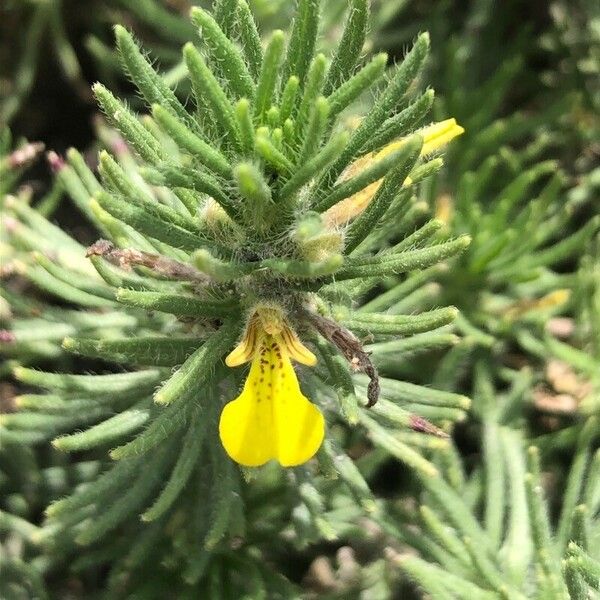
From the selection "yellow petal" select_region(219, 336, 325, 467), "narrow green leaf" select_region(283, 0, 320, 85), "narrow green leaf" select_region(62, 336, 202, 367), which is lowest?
"yellow petal" select_region(219, 336, 325, 467)

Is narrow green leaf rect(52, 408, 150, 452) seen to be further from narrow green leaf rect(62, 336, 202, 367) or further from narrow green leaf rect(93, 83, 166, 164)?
narrow green leaf rect(93, 83, 166, 164)

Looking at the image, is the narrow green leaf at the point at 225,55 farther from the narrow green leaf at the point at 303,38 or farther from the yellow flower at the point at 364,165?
the yellow flower at the point at 364,165

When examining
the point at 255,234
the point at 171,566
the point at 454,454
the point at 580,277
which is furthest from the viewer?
the point at 580,277

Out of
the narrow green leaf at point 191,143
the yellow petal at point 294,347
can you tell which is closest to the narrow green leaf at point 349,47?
the narrow green leaf at point 191,143

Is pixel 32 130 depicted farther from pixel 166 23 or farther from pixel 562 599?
pixel 562 599

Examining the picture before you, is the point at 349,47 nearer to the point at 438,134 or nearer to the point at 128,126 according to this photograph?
the point at 438,134

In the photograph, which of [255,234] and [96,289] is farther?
[96,289]

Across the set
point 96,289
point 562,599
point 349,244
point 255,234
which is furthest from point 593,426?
point 96,289

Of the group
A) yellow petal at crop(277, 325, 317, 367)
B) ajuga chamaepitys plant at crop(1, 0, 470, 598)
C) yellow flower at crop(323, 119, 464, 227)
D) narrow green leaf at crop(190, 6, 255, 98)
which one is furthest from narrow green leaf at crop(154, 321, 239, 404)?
narrow green leaf at crop(190, 6, 255, 98)
